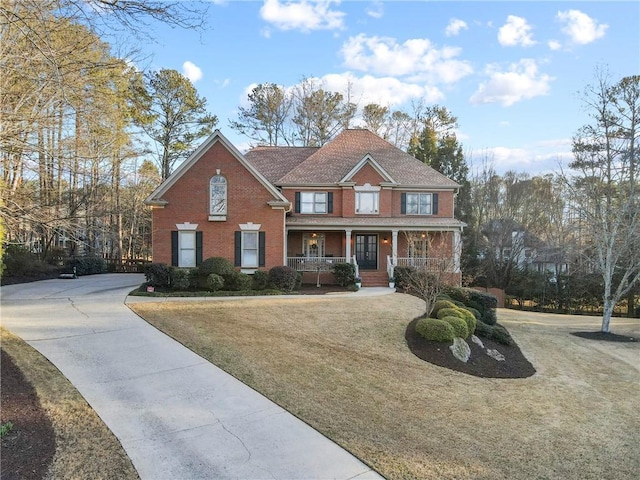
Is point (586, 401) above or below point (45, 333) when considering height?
below

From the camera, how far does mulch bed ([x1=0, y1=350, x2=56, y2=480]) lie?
14.1ft

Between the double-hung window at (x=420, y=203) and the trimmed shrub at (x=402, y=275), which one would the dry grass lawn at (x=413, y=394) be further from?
the double-hung window at (x=420, y=203)

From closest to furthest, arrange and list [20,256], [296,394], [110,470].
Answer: [110,470] < [296,394] < [20,256]

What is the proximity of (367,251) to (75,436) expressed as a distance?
20532 millimetres

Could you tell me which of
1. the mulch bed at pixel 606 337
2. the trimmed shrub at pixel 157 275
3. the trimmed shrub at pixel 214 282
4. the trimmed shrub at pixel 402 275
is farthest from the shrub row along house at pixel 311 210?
the mulch bed at pixel 606 337

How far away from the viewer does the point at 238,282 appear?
57.2 feet

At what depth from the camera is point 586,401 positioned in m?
8.56

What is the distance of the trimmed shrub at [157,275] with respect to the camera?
17031 mm

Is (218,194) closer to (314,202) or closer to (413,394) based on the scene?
(314,202)

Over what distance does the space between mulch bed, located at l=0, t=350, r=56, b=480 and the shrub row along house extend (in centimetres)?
1205

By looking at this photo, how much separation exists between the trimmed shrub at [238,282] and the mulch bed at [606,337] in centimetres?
1413

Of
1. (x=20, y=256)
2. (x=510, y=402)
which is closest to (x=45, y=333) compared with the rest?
(x=510, y=402)

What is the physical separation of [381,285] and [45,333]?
15.4 metres

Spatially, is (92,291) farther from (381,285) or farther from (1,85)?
(381,285)
